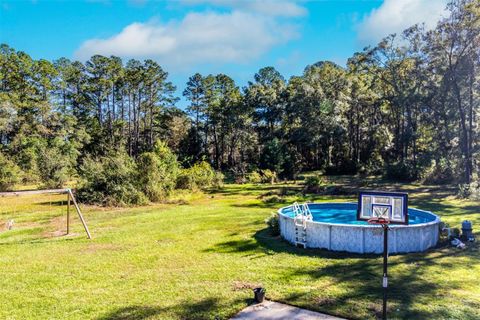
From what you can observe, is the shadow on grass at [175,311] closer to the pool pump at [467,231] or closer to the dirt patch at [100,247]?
the dirt patch at [100,247]

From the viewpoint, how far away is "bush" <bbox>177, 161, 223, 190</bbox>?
78.4 feet

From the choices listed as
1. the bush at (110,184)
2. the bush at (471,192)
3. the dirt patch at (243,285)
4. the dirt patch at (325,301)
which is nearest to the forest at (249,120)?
the bush at (110,184)

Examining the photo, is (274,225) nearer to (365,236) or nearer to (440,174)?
(365,236)

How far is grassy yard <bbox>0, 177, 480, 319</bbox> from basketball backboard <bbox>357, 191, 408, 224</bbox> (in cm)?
149

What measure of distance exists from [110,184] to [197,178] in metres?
7.95

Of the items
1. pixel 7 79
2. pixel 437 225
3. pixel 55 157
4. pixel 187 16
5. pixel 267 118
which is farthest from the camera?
pixel 267 118

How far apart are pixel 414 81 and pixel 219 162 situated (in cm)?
2553

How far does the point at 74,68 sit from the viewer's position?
41.9 metres

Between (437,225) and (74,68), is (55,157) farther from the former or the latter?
(437,225)

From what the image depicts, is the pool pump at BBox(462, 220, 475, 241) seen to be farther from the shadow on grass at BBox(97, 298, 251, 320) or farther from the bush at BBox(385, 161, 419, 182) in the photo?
the bush at BBox(385, 161, 419, 182)

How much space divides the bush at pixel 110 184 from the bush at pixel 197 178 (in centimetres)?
488

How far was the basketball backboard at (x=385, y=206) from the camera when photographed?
16.6 ft

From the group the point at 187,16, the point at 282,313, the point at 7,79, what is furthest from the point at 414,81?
the point at 7,79

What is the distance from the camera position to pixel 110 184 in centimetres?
1866
